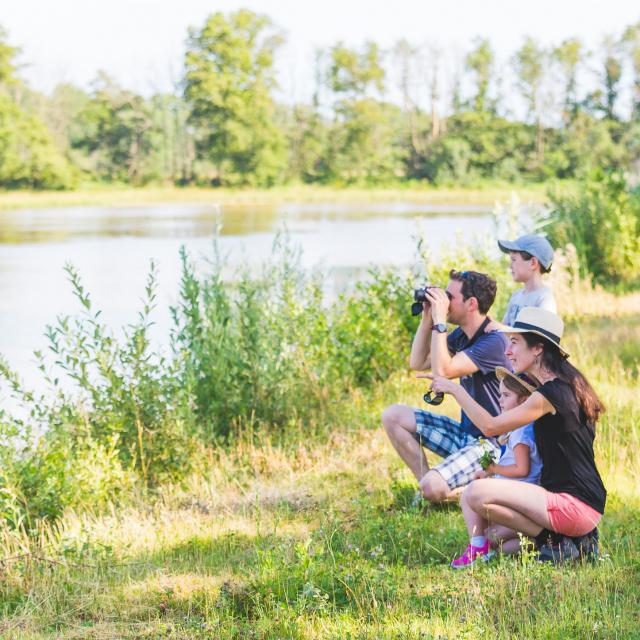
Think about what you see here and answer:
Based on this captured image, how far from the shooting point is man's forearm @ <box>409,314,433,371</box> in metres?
4.84

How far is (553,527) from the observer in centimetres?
367

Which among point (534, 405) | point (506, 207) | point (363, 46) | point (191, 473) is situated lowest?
point (191, 473)

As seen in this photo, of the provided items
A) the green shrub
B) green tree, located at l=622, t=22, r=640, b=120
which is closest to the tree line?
green tree, located at l=622, t=22, r=640, b=120

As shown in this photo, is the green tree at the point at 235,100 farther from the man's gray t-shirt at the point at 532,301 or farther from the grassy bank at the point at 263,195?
the man's gray t-shirt at the point at 532,301

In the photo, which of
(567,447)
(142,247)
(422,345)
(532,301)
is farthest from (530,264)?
(142,247)

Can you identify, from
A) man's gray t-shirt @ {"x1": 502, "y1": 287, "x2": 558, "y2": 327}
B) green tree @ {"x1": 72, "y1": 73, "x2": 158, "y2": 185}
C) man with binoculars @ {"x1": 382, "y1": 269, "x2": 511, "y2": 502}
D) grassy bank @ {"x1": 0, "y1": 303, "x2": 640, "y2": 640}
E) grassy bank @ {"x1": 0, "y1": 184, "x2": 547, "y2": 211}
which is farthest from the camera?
green tree @ {"x1": 72, "y1": 73, "x2": 158, "y2": 185}

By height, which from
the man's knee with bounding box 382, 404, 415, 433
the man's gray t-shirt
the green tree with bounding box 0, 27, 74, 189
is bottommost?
the man's knee with bounding box 382, 404, 415, 433

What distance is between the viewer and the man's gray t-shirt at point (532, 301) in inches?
213

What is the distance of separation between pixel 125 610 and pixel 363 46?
61.1 meters

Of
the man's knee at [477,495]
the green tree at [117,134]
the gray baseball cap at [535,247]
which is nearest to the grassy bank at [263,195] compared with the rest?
the green tree at [117,134]

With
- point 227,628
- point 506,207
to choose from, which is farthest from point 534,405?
point 506,207

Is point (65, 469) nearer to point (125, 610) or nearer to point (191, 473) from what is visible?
point (191, 473)

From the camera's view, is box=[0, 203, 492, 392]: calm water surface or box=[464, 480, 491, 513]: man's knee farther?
box=[0, 203, 492, 392]: calm water surface

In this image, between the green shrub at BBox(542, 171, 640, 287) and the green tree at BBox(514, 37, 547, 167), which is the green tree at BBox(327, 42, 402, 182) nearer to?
the green tree at BBox(514, 37, 547, 167)
